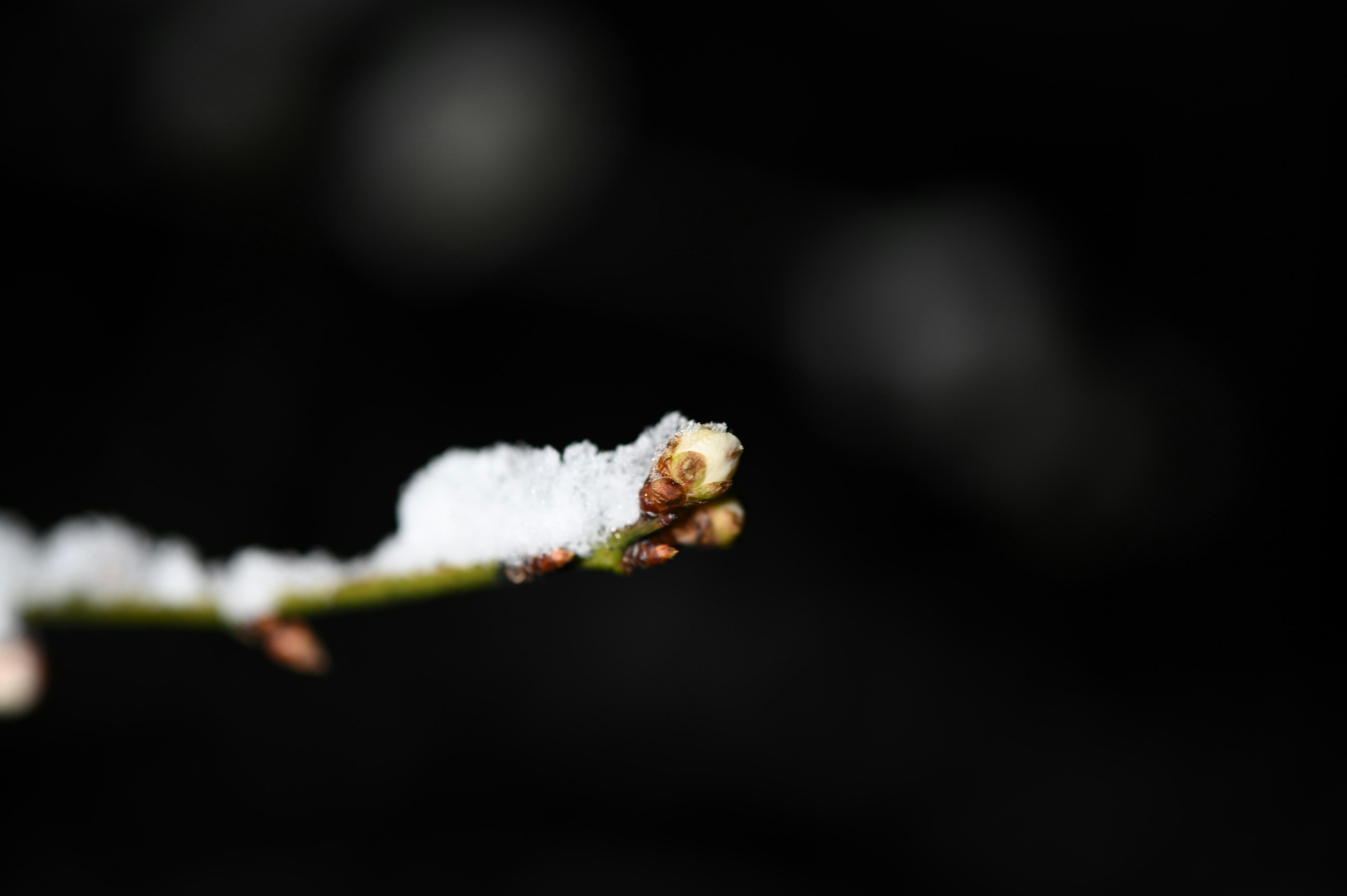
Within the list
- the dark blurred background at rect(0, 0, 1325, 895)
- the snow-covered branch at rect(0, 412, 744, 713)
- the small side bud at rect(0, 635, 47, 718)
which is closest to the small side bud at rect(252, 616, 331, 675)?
the snow-covered branch at rect(0, 412, 744, 713)

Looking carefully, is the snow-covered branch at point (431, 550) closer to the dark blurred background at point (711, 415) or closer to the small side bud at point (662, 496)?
the small side bud at point (662, 496)

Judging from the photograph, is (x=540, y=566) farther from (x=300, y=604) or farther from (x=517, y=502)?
(x=300, y=604)

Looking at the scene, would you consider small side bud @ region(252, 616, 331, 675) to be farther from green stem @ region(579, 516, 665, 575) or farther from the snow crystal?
green stem @ region(579, 516, 665, 575)

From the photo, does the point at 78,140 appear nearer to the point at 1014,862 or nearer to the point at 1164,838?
the point at 1014,862

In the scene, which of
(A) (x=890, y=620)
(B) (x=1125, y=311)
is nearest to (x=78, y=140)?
(A) (x=890, y=620)

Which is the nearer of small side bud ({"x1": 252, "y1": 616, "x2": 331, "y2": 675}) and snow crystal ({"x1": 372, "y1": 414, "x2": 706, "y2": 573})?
snow crystal ({"x1": 372, "y1": 414, "x2": 706, "y2": 573})

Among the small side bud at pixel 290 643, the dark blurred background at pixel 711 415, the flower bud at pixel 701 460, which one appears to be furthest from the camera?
the dark blurred background at pixel 711 415

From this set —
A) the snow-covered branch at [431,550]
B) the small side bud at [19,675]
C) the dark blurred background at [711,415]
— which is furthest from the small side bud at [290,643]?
the dark blurred background at [711,415]
